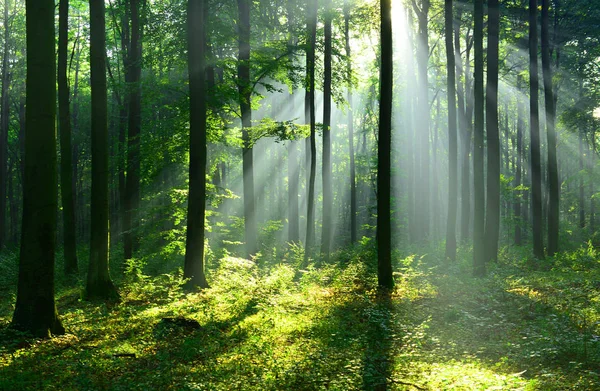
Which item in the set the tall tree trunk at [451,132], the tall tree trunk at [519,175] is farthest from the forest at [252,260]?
the tall tree trunk at [519,175]

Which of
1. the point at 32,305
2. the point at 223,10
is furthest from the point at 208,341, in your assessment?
the point at 223,10

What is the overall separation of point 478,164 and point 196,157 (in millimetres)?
10285

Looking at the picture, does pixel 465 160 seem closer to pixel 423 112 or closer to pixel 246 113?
pixel 423 112

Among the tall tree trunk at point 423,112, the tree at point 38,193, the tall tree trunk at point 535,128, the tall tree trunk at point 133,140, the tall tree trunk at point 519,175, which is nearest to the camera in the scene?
the tree at point 38,193

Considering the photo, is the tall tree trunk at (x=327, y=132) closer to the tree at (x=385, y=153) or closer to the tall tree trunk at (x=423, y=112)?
the tall tree trunk at (x=423, y=112)

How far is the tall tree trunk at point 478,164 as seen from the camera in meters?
15.4

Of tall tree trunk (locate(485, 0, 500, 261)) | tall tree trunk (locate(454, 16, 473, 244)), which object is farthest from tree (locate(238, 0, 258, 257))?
tall tree trunk (locate(454, 16, 473, 244))

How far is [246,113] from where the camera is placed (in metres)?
16.8

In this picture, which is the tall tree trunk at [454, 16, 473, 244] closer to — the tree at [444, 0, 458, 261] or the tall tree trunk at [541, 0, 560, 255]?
the tree at [444, 0, 458, 261]

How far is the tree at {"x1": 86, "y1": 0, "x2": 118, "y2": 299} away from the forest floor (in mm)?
591

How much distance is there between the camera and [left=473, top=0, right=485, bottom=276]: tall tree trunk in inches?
605

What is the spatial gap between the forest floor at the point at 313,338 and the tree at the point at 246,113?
12.2 feet

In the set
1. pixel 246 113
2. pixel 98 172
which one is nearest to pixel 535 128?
pixel 246 113

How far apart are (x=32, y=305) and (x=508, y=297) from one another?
417 inches
